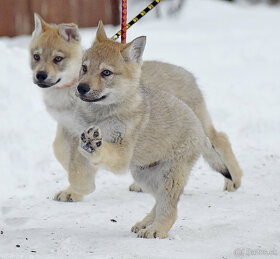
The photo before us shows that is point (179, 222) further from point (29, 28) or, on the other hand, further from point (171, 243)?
point (29, 28)

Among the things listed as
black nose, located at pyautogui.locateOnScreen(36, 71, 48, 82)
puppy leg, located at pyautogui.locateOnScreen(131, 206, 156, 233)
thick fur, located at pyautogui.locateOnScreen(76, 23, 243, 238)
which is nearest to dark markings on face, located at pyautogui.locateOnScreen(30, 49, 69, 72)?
black nose, located at pyautogui.locateOnScreen(36, 71, 48, 82)

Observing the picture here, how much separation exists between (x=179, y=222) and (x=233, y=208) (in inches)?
27.3

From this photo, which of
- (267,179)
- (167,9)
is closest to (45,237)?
(267,179)

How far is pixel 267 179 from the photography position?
7.23 m

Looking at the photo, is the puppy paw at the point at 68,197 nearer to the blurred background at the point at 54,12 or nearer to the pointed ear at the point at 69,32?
the pointed ear at the point at 69,32

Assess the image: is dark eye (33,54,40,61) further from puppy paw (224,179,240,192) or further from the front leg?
puppy paw (224,179,240,192)

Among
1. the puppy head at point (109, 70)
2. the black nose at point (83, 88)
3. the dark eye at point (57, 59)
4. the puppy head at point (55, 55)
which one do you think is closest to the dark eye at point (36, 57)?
the puppy head at point (55, 55)

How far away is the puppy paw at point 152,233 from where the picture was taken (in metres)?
5.20

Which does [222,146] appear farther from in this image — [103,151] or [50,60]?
[103,151]

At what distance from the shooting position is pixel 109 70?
198 inches

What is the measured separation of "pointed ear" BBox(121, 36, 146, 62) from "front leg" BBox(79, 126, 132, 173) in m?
0.66

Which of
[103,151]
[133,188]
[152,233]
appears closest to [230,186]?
[133,188]

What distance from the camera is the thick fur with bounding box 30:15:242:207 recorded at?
564 cm

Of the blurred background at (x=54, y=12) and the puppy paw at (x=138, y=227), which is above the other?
the puppy paw at (x=138, y=227)
